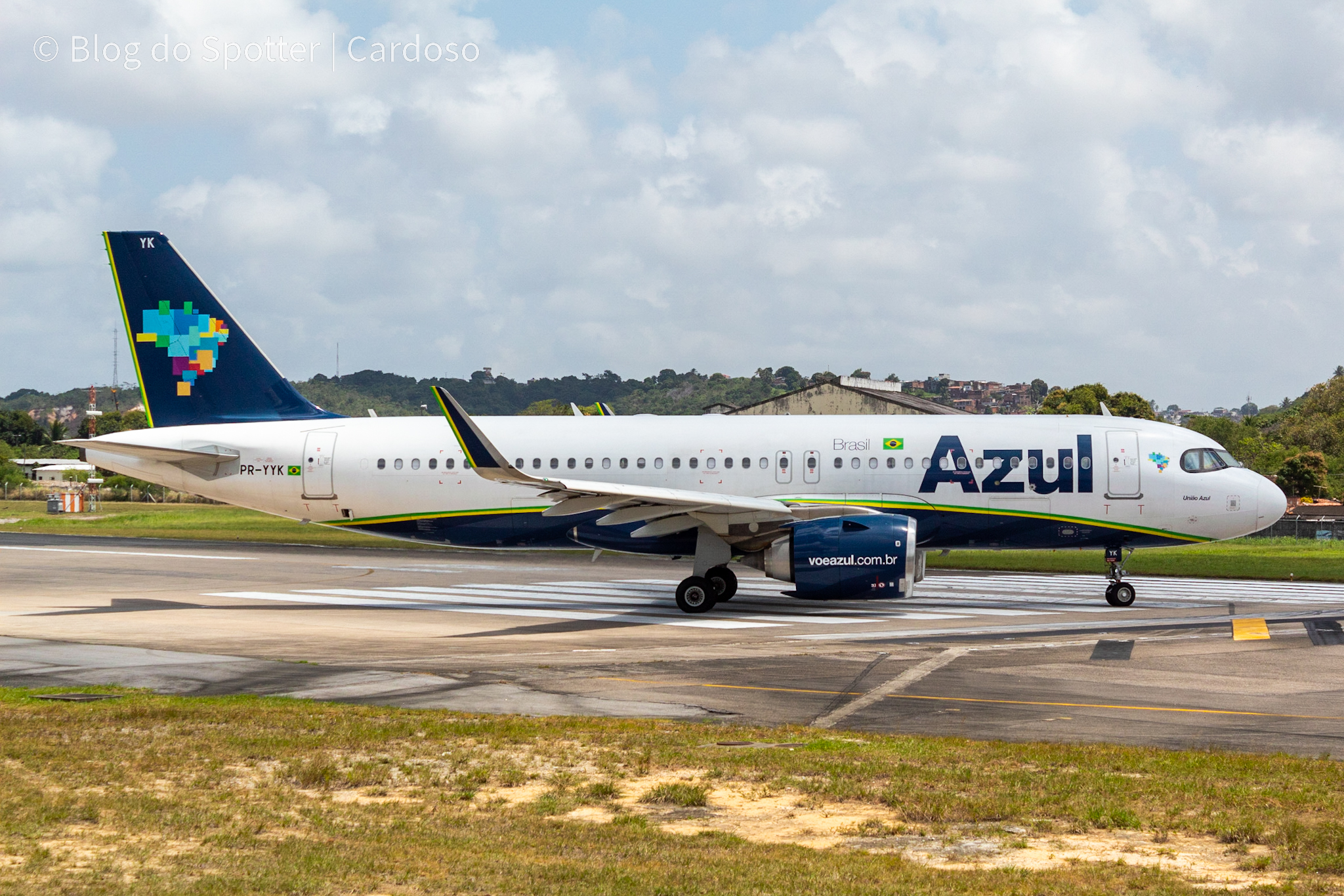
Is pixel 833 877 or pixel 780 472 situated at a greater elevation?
pixel 780 472

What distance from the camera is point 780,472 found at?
1066 inches

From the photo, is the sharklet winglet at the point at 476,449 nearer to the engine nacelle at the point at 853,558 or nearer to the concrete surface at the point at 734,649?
the concrete surface at the point at 734,649

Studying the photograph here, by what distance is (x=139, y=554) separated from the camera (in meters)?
42.3

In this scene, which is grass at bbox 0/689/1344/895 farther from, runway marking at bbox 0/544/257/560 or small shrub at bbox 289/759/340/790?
runway marking at bbox 0/544/257/560

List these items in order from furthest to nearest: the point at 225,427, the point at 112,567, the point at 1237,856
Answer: the point at 112,567 → the point at 225,427 → the point at 1237,856

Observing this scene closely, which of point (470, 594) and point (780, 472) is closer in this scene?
point (780, 472)

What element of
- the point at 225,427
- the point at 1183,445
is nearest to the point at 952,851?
the point at 1183,445

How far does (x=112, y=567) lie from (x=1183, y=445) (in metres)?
30.6

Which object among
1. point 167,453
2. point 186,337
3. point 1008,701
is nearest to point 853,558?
point 1008,701

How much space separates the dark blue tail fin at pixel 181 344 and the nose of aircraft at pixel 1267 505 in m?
21.8

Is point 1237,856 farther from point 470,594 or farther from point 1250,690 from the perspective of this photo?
point 470,594

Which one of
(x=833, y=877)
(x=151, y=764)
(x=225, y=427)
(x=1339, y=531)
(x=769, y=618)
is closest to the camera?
(x=833, y=877)

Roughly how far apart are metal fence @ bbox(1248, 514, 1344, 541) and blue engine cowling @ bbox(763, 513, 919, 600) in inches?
1263

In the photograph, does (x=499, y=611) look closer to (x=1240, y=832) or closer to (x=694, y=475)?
(x=694, y=475)
